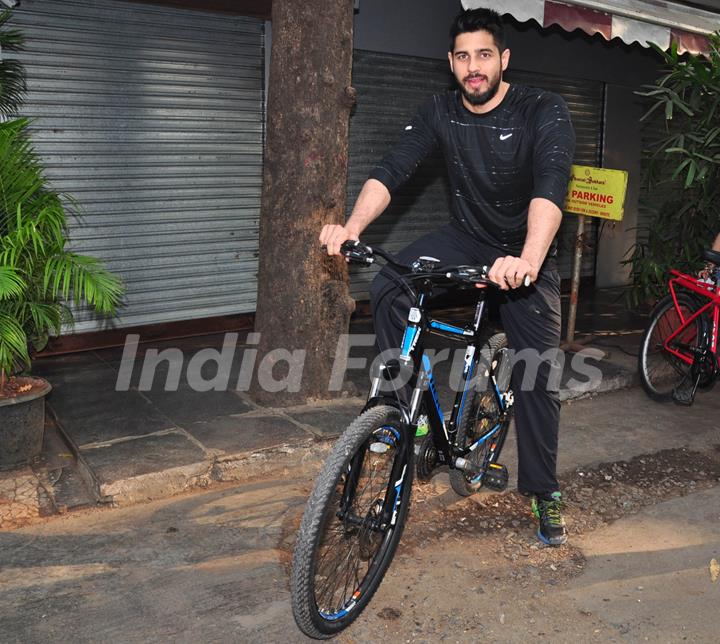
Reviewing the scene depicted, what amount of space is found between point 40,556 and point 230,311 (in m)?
4.56

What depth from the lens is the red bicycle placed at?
6273 mm

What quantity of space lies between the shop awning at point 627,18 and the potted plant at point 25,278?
3.53 meters

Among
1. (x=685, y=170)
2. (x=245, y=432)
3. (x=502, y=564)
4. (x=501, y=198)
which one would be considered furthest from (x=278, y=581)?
(x=685, y=170)

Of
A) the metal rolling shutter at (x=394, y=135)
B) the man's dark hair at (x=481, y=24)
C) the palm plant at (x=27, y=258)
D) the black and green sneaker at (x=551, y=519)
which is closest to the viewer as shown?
the man's dark hair at (x=481, y=24)

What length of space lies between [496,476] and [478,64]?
203cm

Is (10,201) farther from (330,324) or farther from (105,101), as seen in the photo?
(105,101)

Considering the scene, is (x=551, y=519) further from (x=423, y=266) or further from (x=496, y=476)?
(x=423, y=266)

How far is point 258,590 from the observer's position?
3635 millimetres

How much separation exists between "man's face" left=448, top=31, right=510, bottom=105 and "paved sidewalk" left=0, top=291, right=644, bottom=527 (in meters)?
2.47

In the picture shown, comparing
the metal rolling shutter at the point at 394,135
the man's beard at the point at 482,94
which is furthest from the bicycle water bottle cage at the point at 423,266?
the metal rolling shutter at the point at 394,135

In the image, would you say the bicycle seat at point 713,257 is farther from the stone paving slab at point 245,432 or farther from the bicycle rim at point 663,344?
the stone paving slab at point 245,432

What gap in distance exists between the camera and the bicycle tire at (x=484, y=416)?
4125 millimetres

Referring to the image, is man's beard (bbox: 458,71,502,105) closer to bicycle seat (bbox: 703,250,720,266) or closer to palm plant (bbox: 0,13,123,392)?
palm plant (bbox: 0,13,123,392)

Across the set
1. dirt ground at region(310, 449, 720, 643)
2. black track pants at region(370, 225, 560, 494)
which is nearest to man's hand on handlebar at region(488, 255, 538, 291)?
black track pants at region(370, 225, 560, 494)
